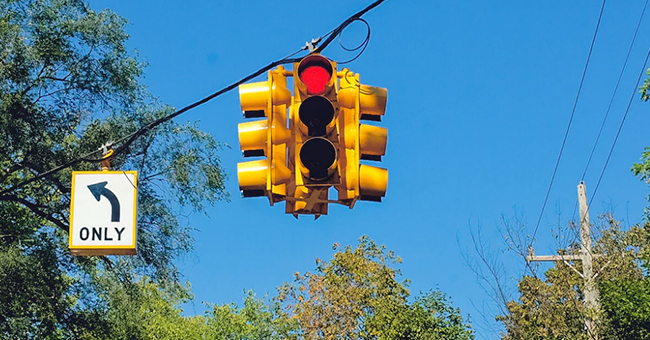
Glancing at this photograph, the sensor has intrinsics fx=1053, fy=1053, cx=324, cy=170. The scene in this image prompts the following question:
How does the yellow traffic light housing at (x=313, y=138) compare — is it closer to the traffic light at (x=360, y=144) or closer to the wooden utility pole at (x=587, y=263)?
the traffic light at (x=360, y=144)

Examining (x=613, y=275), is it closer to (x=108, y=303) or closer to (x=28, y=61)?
(x=108, y=303)

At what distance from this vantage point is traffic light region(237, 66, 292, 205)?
948 cm

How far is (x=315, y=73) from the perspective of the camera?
9.71 meters

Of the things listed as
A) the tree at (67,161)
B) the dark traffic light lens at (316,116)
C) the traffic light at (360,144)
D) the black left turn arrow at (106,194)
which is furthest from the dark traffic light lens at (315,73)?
the tree at (67,161)

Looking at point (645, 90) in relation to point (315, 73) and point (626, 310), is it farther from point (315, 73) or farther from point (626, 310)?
point (315, 73)

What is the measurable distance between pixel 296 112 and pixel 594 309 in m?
15.6

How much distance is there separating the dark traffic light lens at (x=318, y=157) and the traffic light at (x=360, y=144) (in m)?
0.24

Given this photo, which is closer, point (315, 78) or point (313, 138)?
point (313, 138)

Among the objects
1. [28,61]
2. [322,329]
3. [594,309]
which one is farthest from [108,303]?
[322,329]

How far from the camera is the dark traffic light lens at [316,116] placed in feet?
30.6

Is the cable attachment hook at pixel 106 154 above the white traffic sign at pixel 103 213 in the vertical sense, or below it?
above

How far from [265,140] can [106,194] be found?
299 centimetres

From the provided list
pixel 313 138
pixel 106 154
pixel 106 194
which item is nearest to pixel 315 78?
pixel 313 138

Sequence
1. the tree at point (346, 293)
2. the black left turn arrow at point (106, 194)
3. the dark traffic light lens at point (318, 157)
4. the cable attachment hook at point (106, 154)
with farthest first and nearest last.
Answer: the tree at point (346, 293) < the cable attachment hook at point (106, 154) < the black left turn arrow at point (106, 194) < the dark traffic light lens at point (318, 157)
